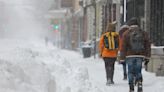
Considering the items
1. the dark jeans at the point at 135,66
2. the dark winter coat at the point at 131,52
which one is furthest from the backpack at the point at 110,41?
the dark jeans at the point at 135,66

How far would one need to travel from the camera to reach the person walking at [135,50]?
13297 millimetres

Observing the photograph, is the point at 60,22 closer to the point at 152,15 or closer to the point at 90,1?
the point at 90,1

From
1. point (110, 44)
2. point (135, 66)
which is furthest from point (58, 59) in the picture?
point (135, 66)

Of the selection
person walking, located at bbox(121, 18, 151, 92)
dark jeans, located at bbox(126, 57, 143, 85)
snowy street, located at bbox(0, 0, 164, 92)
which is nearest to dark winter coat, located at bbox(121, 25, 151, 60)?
person walking, located at bbox(121, 18, 151, 92)

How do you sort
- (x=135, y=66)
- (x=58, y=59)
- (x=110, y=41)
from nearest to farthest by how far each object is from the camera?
(x=135, y=66)
(x=110, y=41)
(x=58, y=59)

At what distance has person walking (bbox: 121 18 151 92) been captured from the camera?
1330cm

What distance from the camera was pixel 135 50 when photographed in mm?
13312

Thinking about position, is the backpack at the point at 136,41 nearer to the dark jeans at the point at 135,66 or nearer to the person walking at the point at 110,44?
the dark jeans at the point at 135,66

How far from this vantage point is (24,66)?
14062 mm

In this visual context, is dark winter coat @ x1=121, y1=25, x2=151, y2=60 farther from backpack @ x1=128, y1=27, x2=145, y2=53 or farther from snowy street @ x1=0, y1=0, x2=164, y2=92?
snowy street @ x1=0, y1=0, x2=164, y2=92

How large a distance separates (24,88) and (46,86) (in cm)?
124

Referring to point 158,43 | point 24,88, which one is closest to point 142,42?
point 24,88

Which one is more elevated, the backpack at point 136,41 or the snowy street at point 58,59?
the backpack at point 136,41

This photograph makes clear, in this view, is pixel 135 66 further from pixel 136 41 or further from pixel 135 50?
pixel 136 41
